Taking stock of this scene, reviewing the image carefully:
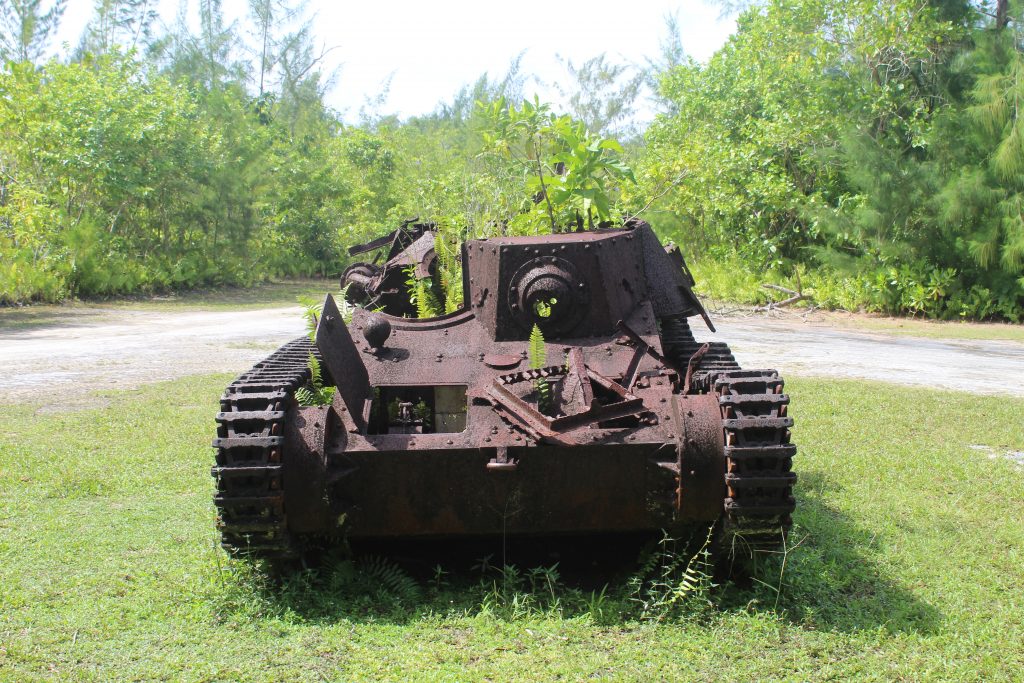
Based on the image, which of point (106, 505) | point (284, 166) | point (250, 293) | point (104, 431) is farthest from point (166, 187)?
point (106, 505)

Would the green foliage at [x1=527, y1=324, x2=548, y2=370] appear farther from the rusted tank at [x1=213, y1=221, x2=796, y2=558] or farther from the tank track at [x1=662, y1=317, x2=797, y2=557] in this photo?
the tank track at [x1=662, y1=317, x2=797, y2=557]

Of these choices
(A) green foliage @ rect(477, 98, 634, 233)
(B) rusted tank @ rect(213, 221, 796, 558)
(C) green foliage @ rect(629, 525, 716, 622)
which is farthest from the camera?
(A) green foliage @ rect(477, 98, 634, 233)

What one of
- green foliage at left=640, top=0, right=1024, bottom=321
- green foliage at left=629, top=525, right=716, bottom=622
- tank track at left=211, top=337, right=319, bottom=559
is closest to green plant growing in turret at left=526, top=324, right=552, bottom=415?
green foliage at left=629, top=525, right=716, bottom=622

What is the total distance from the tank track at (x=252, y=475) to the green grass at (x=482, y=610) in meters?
0.38

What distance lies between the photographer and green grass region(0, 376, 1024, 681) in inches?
161

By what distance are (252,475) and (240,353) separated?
988 cm

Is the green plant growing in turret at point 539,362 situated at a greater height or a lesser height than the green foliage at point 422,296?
lesser

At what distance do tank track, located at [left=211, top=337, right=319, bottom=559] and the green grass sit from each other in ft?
1.23

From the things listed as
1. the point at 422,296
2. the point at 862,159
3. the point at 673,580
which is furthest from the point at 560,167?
the point at 862,159

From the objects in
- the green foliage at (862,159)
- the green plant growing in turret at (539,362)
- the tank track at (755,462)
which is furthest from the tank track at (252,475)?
the green foliage at (862,159)

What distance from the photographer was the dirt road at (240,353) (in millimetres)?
11516

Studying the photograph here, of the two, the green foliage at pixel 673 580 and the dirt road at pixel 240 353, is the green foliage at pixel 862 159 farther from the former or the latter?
the green foliage at pixel 673 580

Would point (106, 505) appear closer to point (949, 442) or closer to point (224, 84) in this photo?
point (949, 442)

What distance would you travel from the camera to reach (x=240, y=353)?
13.9 m
